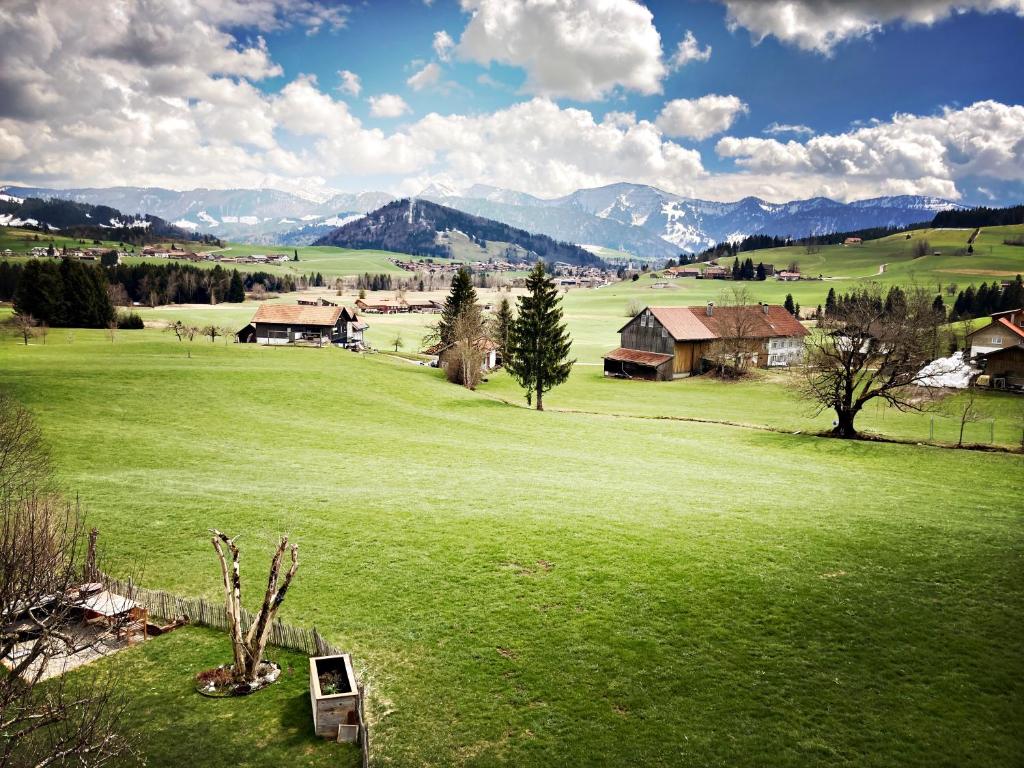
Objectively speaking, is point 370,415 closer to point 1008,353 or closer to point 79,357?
point 79,357

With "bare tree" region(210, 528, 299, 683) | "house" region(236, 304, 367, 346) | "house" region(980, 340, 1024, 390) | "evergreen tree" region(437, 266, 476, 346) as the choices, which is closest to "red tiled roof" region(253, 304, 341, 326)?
"house" region(236, 304, 367, 346)

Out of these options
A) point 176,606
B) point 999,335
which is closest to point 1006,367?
point 999,335

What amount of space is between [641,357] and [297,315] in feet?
191

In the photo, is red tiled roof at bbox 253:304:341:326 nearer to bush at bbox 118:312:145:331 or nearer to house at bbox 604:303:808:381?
bush at bbox 118:312:145:331

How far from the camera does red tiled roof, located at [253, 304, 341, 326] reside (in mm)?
100938

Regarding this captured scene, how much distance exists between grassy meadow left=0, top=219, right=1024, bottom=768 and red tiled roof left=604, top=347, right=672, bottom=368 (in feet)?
149

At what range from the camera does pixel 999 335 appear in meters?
79.6

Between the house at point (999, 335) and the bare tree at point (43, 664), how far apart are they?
93.3 m

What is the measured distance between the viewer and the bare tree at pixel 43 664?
897 centimetres

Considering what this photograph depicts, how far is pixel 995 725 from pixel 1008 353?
7763cm

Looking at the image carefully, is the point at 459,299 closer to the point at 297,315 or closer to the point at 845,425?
the point at 297,315

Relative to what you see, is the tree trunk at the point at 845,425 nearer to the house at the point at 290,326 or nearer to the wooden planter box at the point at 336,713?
the wooden planter box at the point at 336,713

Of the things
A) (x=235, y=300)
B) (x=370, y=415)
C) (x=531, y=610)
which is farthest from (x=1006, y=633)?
(x=235, y=300)

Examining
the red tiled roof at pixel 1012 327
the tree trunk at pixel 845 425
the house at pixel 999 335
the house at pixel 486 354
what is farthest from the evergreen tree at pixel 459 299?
the red tiled roof at pixel 1012 327
